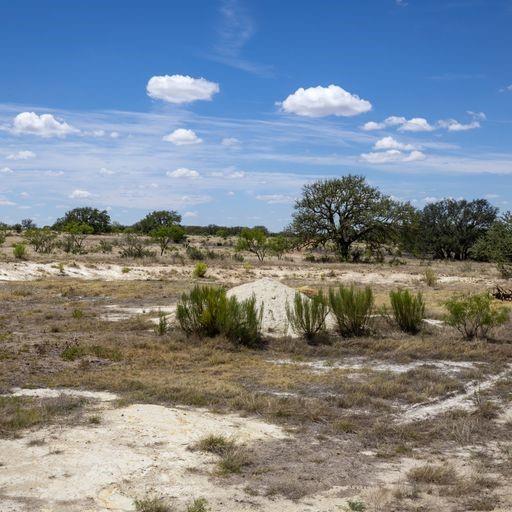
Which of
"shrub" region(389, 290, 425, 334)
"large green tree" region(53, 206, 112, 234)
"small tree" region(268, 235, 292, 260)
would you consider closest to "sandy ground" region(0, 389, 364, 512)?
"shrub" region(389, 290, 425, 334)

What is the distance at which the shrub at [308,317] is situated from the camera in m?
13.6

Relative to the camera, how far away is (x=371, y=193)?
4559 centimetres

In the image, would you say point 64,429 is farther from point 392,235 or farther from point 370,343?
point 392,235

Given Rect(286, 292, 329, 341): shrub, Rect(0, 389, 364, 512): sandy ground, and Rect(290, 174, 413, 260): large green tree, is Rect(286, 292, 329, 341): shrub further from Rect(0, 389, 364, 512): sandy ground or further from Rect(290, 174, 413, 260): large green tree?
Rect(290, 174, 413, 260): large green tree

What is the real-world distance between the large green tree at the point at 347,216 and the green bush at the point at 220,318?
32.1 m

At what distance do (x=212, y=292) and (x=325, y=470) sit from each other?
8.02m

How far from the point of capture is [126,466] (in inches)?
234

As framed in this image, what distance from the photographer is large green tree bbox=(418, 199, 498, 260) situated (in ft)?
170

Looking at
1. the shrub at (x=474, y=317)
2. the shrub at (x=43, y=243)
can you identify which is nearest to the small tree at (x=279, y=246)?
the shrub at (x=43, y=243)

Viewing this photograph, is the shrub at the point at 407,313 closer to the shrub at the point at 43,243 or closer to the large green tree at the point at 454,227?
the shrub at the point at 43,243

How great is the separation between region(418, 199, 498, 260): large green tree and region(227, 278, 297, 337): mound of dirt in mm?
38710

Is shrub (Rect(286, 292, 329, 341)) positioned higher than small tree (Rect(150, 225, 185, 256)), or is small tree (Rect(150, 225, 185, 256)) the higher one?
small tree (Rect(150, 225, 185, 256))

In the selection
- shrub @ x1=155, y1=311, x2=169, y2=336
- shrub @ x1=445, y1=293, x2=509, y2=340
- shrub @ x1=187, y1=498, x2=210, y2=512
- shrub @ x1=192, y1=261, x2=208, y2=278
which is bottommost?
shrub @ x1=187, y1=498, x2=210, y2=512

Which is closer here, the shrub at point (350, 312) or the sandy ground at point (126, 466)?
the sandy ground at point (126, 466)
